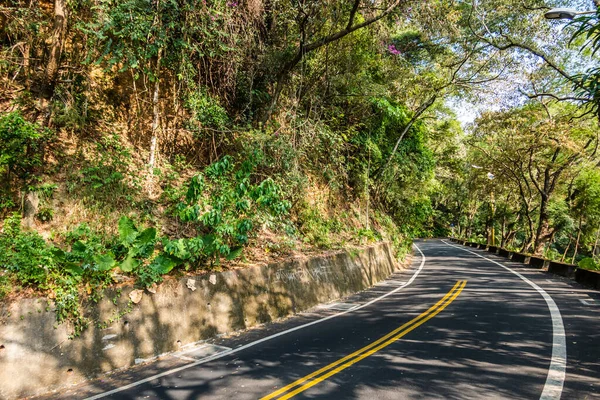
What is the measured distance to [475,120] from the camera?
25.8 metres

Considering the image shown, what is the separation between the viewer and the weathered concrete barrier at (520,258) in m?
Answer: 25.0

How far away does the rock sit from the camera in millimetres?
6602

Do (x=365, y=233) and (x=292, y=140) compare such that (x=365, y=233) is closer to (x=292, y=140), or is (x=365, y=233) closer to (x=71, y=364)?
(x=292, y=140)

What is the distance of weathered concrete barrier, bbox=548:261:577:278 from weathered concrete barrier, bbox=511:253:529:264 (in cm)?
524

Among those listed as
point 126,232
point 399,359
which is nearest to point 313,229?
point 126,232

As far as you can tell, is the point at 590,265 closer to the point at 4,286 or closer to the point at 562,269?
the point at 562,269

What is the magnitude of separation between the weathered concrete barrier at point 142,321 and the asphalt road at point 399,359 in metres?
0.36

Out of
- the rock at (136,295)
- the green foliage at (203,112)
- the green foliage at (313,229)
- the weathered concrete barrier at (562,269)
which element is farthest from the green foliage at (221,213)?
the weathered concrete barrier at (562,269)

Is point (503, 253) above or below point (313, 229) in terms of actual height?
below

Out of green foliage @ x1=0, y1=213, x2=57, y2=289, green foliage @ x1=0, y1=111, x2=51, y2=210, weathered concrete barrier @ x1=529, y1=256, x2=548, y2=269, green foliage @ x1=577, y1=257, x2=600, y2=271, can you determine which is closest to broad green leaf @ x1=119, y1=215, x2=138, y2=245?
green foliage @ x1=0, y1=213, x2=57, y2=289

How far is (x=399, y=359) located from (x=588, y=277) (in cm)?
1274

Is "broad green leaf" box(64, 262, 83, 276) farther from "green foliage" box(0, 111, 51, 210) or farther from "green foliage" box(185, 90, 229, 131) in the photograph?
"green foliage" box(185, 90, 229, 131)

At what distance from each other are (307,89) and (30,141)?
985cm

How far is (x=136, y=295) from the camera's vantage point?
21.9 ft
